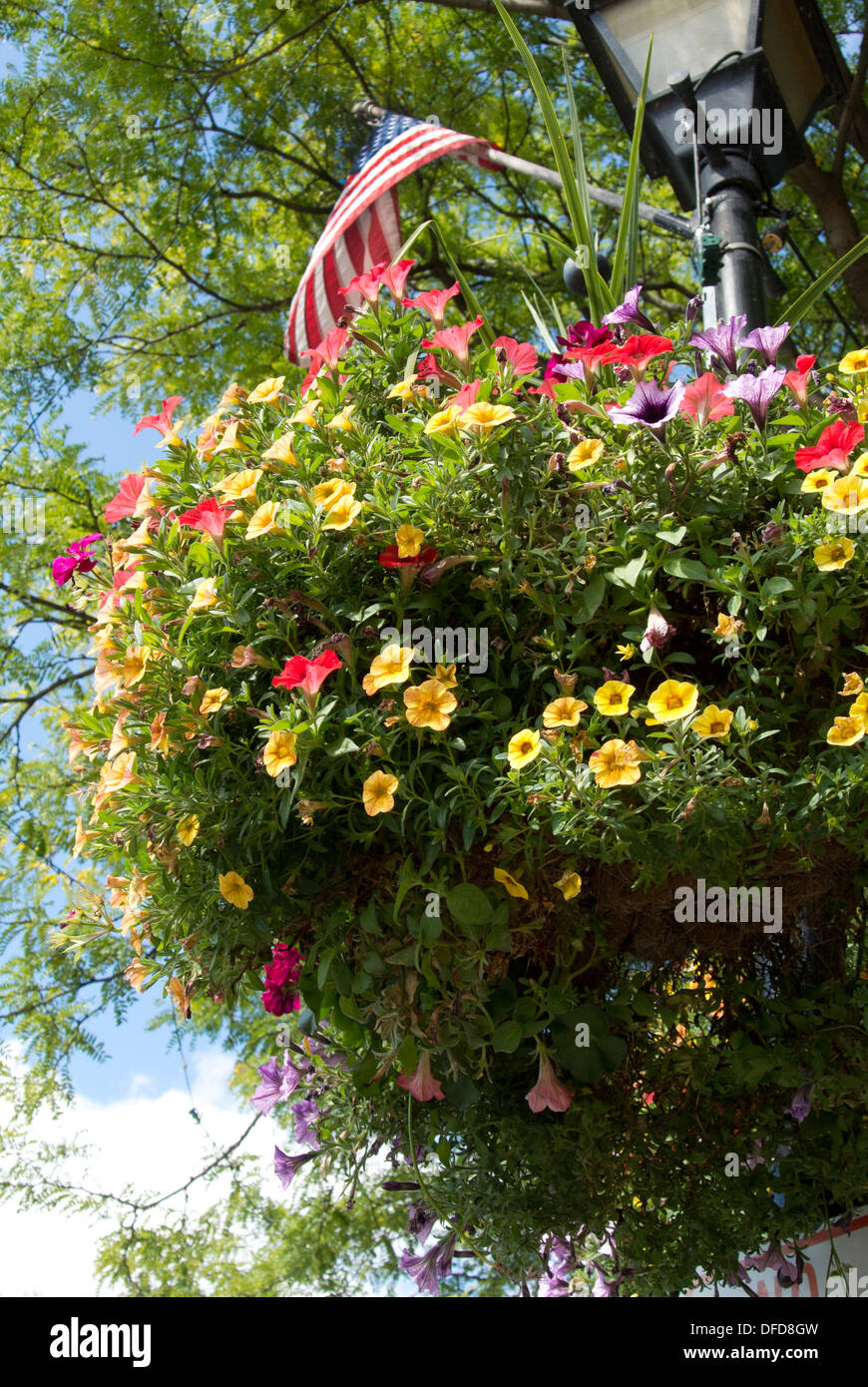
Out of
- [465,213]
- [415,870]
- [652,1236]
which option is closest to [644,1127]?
[652,1236]

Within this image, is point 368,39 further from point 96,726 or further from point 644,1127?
point 644,1127

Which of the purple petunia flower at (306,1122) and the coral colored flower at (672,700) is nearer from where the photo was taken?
the coral colored flower at (672,700)

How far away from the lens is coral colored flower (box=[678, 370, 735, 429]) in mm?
1303

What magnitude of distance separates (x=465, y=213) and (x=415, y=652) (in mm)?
5077

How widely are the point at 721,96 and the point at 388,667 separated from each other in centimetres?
148

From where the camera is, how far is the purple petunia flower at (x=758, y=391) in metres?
1.31

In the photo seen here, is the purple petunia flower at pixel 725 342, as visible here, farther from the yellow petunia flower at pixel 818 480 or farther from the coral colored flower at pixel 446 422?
the coral colored flower at pixel 446 422

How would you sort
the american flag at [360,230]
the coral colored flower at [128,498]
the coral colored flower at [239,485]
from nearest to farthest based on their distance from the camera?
the coral colored flower at [239,485] < the coral colored flower at [128,498] < the american flag at [360,230]

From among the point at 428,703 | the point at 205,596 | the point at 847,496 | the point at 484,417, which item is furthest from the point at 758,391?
the point at 205,596

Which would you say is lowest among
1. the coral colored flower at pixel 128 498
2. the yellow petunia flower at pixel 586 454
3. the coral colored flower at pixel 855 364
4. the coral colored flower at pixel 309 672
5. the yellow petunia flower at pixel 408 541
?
the coral colored flower at pixel 309 672

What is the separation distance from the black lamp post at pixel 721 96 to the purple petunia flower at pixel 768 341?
1.89 ft

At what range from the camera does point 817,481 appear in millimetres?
1215

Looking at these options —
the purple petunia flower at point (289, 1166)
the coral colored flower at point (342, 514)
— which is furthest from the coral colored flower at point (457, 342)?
the purple petunia flower at point (289, 1166)

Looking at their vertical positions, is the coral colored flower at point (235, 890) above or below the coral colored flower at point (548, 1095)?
above
